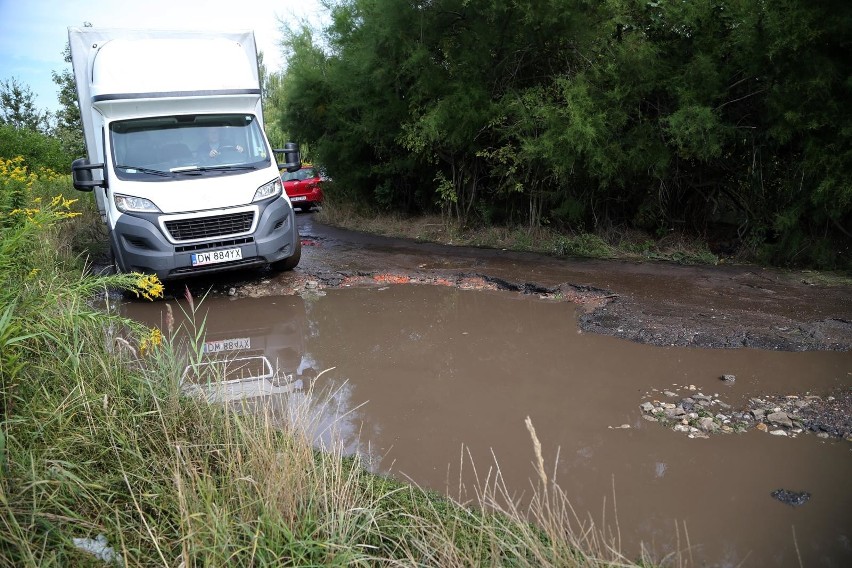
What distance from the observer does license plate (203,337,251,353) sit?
6787 millimetres

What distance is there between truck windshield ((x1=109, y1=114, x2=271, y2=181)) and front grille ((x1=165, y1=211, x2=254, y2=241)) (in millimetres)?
654

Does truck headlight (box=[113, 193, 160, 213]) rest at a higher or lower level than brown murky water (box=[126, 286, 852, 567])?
higher

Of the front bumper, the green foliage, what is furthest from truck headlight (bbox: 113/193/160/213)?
the green foliage

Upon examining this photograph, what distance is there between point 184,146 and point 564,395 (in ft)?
20.6

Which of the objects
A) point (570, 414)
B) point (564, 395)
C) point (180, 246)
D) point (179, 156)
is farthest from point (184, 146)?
point (570, 414)

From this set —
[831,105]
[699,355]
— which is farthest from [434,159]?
[699,355]

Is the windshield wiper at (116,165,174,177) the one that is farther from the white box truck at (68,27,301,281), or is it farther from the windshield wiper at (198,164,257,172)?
the windshield wiper at (198,164,257,172)

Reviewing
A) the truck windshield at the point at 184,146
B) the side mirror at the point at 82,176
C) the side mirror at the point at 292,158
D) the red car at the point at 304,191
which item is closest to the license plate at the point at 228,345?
the truck windshield at the point at 184,146

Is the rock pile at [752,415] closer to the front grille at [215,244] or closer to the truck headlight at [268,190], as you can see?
the front grille at [215,244]

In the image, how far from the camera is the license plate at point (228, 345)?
679 cm

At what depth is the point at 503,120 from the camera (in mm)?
11648

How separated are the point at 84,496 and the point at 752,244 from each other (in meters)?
9.77

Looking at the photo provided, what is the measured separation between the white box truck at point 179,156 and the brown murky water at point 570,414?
91cm

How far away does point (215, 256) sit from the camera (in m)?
8.41
